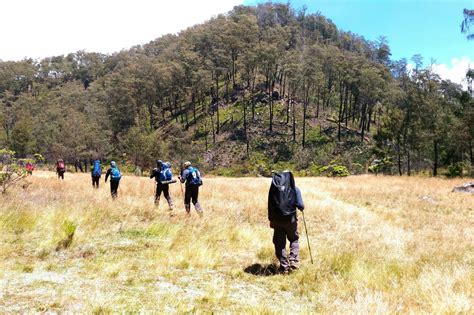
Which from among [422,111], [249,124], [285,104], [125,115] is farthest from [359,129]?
[125,115]

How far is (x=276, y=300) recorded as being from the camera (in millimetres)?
5840

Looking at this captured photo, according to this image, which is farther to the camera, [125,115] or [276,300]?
[125,115]

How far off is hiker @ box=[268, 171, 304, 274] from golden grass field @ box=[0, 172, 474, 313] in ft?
1.05

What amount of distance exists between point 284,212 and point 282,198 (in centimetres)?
27

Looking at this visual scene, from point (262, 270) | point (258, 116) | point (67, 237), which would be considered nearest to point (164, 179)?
point (67, 237)

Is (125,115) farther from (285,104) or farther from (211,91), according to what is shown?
(285,104)

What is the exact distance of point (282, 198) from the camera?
726 cm

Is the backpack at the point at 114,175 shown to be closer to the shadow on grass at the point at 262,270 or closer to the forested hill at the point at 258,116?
the shadow on grass at the point at 262,270

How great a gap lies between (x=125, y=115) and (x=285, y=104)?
120ft

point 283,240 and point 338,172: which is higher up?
point 283,240

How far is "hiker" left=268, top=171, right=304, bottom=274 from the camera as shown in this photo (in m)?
7.22

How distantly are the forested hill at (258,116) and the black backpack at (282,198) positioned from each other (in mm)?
41453

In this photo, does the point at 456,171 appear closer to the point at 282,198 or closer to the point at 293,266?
the point at 293,266

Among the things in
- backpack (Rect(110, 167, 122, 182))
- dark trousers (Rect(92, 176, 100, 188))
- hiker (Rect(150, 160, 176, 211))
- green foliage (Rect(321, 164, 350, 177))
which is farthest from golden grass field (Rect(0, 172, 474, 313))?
green foliage (Rect(321, 164, 350, 177))
